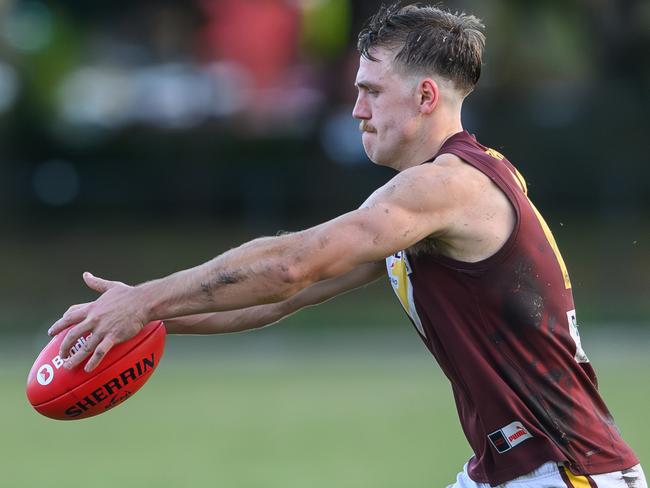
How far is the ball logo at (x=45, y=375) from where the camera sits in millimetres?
4746

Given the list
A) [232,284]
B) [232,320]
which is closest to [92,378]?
[232,284]

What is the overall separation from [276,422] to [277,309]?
21.6 feet

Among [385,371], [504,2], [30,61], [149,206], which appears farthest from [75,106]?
[385,371]

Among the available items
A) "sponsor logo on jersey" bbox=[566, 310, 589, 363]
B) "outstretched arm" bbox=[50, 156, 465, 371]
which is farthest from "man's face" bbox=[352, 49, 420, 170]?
"sponsor logo on jersey" bbox=[566, 310, 589, 363]

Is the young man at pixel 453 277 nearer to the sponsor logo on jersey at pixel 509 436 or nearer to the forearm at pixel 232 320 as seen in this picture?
the sponsor logo on jersey at pixel 509 436

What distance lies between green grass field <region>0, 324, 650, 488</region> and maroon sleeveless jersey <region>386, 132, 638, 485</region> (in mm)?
4533

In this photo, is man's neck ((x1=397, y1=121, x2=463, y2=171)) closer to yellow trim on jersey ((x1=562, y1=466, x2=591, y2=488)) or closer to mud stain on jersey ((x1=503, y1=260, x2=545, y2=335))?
mud stain on jersey ((x1=503, y1=260, x2=545, y2=335))

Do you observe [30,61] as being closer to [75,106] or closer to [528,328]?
[75,106]

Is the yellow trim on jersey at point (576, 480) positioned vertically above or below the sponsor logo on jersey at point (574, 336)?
below

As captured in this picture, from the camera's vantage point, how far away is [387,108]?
4.72 m

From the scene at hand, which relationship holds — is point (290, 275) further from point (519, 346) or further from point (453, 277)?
point (519, 346)

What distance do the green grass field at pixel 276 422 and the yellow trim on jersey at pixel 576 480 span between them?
A: 455 centimetres

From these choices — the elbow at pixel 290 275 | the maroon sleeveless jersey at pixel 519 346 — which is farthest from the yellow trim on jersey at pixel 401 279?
the elbow at pixel 290 275

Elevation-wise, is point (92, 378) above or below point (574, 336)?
above
